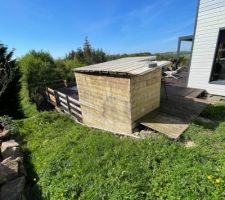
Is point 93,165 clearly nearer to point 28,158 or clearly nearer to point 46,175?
point 46,175

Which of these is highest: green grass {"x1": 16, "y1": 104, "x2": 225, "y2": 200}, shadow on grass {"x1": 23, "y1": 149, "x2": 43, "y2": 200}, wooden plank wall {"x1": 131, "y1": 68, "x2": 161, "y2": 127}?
wooden plank wall {"x1": 131, "y1": 68, "x2": 161, "y2": 127}

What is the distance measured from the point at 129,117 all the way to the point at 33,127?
383 centimetres

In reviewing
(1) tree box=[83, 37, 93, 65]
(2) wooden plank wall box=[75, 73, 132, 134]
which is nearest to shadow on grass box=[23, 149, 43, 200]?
(2) wooden plank wall box=[75, 73, 132, 134]

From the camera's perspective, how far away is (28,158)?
14.6ft

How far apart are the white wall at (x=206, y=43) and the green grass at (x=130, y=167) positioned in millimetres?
1985

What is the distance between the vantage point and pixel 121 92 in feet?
13.6

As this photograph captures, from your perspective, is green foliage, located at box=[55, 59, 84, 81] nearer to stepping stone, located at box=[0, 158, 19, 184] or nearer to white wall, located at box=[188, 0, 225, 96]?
white wall, located at box=[188, 0, 225, 96]

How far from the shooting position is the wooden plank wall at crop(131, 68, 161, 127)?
4078 mm

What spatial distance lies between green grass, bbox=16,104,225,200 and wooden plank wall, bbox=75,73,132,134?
489 mm

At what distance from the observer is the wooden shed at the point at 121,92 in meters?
4.00

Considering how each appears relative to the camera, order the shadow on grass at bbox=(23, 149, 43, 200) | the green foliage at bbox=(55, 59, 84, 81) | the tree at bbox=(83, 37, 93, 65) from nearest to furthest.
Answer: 1. the shadow on grass at bbox=(23, 149, 43, 200)
2. the green foliage at bbox=(55, 59, 84, 81)
3. the tree at bbox=(83, 37, 93, 65)

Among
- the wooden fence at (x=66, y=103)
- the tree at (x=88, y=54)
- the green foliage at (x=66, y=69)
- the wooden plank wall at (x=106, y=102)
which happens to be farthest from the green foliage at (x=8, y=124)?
the tree at (x=88, y=54)

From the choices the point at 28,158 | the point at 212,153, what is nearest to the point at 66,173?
the point at 28,158

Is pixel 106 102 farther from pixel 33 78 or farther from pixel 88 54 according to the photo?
pixel 88 54
